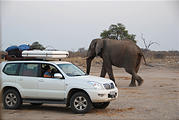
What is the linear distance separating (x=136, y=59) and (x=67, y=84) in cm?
976

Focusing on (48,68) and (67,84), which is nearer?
(67,84)

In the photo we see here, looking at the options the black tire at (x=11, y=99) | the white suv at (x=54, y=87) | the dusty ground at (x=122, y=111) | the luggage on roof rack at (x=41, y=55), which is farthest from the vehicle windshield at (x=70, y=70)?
the black tire at (x=11, y=99)

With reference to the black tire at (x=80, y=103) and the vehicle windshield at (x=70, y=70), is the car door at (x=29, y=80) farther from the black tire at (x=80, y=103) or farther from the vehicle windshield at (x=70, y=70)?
the black tire at (x=80, y=103)

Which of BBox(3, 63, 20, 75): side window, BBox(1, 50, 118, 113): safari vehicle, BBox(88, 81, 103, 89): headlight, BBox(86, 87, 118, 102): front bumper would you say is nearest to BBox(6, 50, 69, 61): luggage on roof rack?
BBox(1, 50, 118, 113): safari vehicle

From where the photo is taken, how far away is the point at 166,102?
13617mm

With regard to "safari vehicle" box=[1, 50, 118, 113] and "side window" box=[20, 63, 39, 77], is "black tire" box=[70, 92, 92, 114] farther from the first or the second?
"side window" box=[20, 63, 39, 77]

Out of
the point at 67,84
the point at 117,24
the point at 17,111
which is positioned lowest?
the point at 17,111

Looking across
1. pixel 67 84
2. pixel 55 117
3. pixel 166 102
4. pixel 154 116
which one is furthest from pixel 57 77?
pixel 166 102

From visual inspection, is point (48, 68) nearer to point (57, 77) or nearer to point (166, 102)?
point (57, 77)

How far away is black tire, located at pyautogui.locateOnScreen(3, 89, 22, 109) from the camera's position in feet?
39.1

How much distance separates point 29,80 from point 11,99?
37.3 inches

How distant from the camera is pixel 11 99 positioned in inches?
475

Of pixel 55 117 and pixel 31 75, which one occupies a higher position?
pixel 31 75

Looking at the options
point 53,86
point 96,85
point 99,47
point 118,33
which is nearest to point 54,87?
point 53,86
